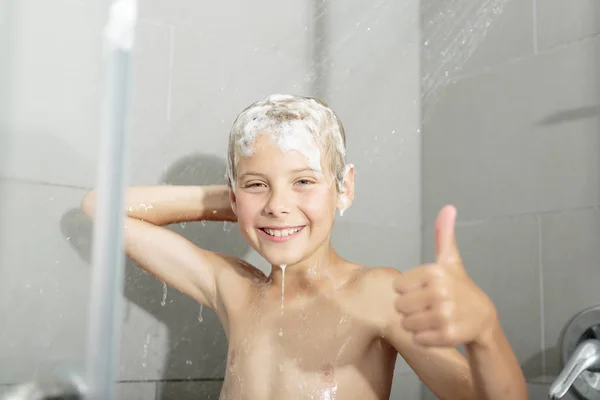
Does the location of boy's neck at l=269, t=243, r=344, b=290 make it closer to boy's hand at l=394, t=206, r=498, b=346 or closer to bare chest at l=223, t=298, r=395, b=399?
bare chest at l=223, t=298, r=395, b=399

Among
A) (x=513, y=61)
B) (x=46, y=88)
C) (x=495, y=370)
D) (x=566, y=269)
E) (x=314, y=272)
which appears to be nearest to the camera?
(x=495, y=370)

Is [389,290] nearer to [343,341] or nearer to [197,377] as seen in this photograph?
[343,341]

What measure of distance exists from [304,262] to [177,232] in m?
0.25

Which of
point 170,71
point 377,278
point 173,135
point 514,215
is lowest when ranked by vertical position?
point 377,278

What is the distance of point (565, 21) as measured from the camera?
125 centimetres

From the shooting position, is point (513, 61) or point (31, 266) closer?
point (31, 266)

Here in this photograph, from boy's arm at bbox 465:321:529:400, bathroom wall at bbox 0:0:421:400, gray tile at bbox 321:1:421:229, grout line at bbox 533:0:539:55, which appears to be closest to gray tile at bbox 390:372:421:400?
bathroom wall at bbox 0:0:421:400

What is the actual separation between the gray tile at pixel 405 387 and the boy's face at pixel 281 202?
0.45 metres

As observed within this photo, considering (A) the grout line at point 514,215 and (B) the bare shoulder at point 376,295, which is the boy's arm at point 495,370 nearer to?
(B) the bare shoulder at point 376,295

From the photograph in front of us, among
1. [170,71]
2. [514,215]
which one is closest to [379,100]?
[514,215]

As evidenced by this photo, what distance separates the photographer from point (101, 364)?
35cm

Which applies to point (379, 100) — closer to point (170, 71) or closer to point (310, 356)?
point (170, 71)

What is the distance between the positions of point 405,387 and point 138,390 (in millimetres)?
502

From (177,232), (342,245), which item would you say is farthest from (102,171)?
(342,245)
